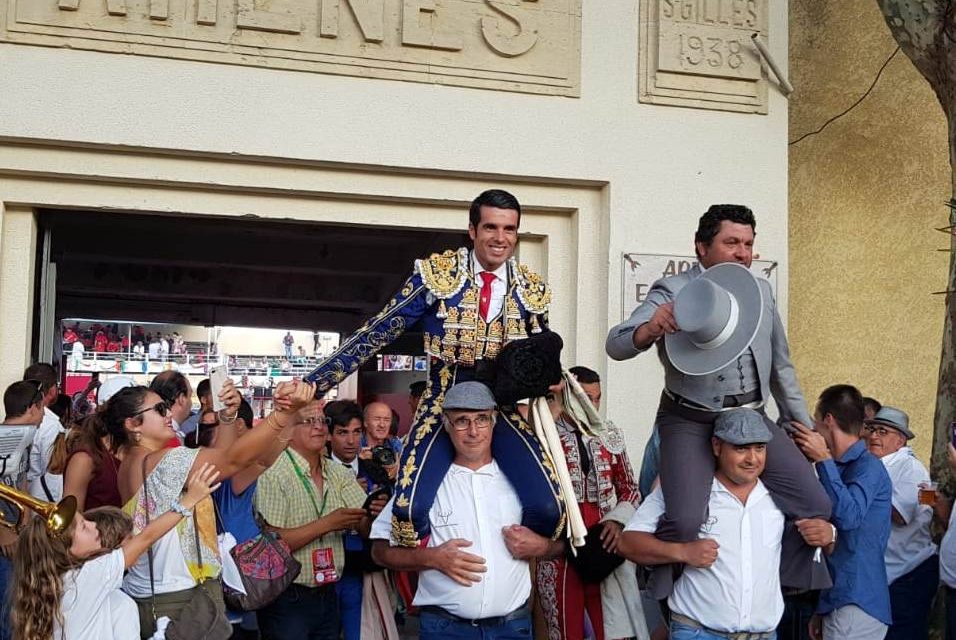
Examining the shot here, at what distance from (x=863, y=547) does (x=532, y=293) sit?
1.92m

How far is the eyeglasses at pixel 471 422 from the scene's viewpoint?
4.65 metres

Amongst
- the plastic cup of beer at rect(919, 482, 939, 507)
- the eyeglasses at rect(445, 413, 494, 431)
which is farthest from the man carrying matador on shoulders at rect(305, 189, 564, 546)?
the plastic cup of beer at rect(919, 482, 939, 507)

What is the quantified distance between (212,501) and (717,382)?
7.20 feet

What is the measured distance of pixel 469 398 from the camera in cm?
463

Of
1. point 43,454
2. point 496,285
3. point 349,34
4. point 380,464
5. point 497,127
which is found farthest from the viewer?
point 497,127

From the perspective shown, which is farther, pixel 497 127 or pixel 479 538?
pixel 497 127

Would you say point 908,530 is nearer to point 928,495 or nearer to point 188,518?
point 928,495

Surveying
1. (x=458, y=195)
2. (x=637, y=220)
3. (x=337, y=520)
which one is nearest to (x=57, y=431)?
(x=337, y=520)

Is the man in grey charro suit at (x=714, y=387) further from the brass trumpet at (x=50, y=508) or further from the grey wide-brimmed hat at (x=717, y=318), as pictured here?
the brass trumpet at (x=50, y=508)

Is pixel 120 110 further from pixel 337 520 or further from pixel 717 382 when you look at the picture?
pixel 717 382

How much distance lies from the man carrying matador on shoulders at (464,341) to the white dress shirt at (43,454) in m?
2.42

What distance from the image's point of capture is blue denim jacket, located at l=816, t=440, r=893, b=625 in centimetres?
515

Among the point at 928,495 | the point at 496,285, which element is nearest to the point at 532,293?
A: the point at 496,285

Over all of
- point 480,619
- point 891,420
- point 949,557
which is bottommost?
point 480,619
